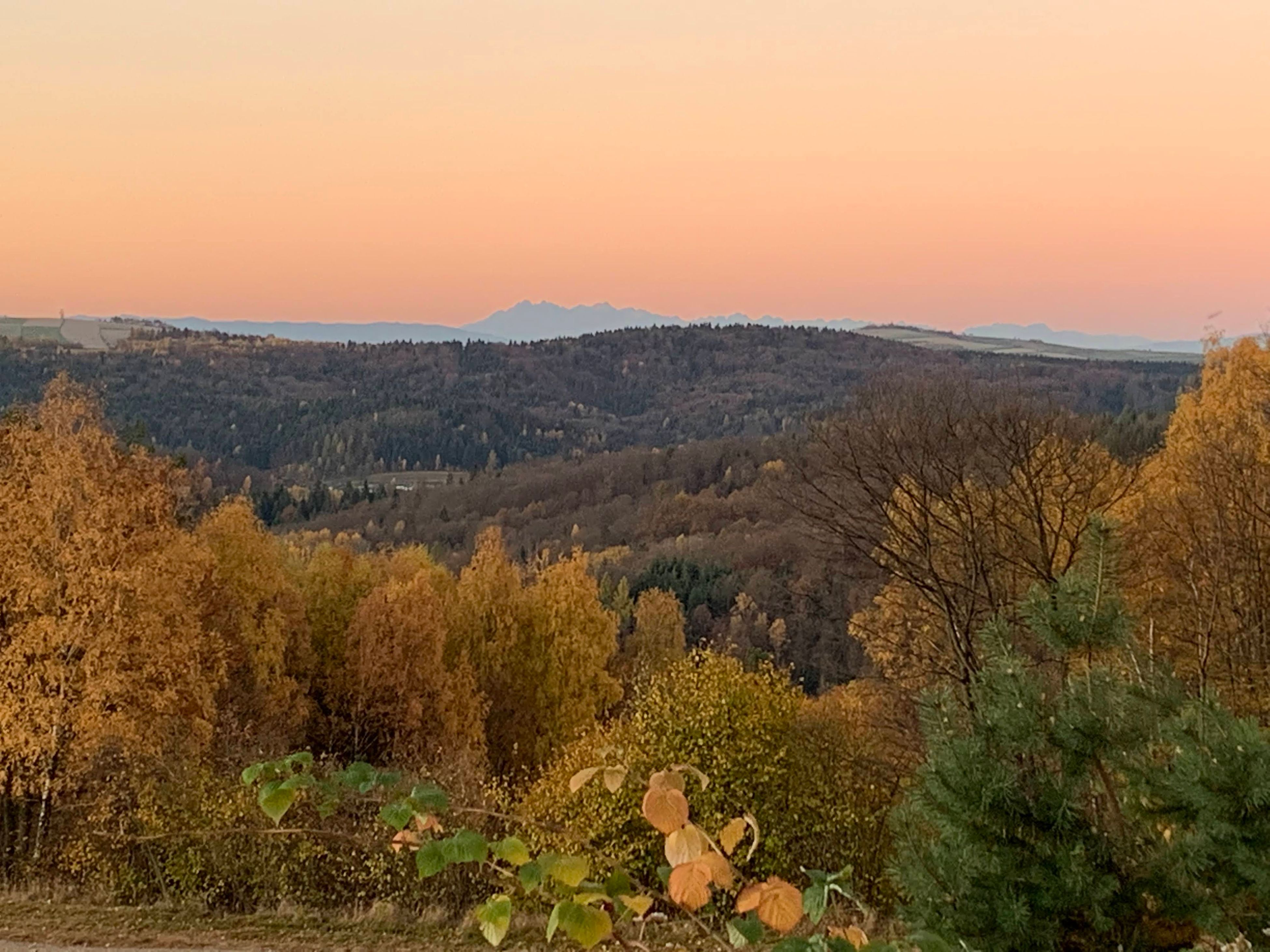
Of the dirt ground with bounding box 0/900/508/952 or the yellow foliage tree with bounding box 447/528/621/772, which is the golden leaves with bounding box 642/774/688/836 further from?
the yellow foliage tree with bounding box 447/528/621/772

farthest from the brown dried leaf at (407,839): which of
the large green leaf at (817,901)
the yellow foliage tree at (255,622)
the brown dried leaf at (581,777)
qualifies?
the yellow foliage tree at (255,622)

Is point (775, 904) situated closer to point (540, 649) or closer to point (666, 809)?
point (666, 809)

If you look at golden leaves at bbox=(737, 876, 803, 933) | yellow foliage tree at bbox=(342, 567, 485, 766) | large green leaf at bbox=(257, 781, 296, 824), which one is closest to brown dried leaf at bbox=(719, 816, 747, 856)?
golden leaves at bbox=(737, 876, 803, 933)

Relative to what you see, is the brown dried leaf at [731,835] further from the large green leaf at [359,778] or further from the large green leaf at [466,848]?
the large green leaf at [359,778]

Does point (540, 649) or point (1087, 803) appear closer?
point (1087, 803)

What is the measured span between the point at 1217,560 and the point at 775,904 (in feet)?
68.2

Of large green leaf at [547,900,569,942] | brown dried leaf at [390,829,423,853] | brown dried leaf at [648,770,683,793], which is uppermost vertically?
brown dried leaf at [648,770,683,793]

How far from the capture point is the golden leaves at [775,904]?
6.98 ft

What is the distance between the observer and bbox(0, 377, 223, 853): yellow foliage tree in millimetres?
20750

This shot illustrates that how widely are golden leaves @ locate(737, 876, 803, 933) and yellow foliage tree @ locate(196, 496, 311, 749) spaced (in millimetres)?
30248

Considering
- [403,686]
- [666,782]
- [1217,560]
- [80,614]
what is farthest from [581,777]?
[403,686]

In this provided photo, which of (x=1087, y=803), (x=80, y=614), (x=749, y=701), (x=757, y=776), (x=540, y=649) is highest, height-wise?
(x=1087, y=803)

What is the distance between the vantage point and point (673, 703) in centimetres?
1933

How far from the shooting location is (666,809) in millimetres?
2109
